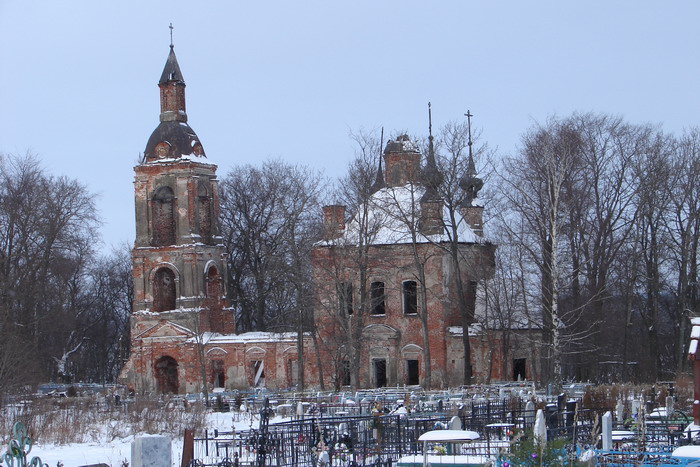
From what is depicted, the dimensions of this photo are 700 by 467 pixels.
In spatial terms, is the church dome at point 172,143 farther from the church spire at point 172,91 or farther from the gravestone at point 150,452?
the gravestone at point 150,452

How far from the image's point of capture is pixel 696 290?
49719 millimetres

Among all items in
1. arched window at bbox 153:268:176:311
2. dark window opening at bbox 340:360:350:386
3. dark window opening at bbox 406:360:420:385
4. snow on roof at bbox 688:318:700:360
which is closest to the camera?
snow on roof at bbox 688:318:700:360

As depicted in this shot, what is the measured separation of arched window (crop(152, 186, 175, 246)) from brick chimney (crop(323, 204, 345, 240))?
7140 millimetres

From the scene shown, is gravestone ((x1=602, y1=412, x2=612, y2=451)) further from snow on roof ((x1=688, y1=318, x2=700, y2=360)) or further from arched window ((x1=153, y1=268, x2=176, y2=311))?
arched window ((x1=153, y1=268, x2=176, y2=311))

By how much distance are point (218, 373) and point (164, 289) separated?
14.4 feet

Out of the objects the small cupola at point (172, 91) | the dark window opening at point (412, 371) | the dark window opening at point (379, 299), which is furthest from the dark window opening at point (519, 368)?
the small cupola at point (172, 91)

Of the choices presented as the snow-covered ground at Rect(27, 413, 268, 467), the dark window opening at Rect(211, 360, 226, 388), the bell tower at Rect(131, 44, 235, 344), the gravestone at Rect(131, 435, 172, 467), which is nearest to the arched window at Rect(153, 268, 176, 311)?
the bell tower at Rect(131, 44, 235, 344)

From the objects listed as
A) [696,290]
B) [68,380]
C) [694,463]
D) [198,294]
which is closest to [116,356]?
[68,380]

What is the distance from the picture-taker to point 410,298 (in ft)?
152

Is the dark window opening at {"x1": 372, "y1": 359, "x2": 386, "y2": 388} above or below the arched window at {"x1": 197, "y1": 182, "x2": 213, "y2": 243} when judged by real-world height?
below

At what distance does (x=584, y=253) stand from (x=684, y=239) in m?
4.26

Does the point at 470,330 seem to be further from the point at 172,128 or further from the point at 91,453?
the point at 91,453

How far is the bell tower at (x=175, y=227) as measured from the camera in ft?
163

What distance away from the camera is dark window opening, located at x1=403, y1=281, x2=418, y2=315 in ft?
152
